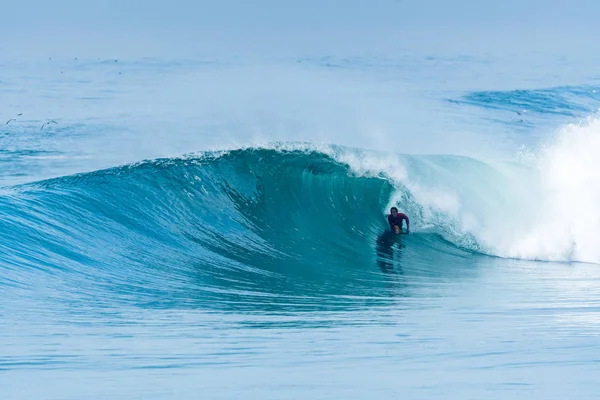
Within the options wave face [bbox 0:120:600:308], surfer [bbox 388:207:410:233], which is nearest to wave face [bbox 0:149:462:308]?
wave face [bbox 0:120:600:308]

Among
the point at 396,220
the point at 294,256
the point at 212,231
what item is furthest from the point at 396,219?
the point at 212,231

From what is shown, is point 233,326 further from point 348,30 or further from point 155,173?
point 348,30

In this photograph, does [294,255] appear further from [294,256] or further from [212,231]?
[212,231]

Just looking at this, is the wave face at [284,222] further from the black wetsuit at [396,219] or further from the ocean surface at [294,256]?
the black wetsuit at [396,219]

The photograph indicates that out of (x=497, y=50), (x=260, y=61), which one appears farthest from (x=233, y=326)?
(x=497, y=50)

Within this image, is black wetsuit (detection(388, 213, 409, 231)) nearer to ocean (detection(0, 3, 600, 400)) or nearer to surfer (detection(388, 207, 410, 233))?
surfer (detection(388, 207, 410, 233))

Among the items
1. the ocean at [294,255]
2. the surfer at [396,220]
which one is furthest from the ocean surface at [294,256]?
the surfer at [396,220]

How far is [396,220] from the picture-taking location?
16.0 m

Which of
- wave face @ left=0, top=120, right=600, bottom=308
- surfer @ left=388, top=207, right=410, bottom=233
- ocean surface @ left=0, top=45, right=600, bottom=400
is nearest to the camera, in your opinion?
ocean surface @ left=0, top=45, right=600, bottom=400

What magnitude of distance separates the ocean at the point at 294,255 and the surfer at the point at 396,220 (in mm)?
247

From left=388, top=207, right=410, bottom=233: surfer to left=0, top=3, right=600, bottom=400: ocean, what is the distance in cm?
25

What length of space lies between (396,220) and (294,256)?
6.93ft

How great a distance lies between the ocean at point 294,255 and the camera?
8297mm

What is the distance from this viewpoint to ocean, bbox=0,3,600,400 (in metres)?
8.30
